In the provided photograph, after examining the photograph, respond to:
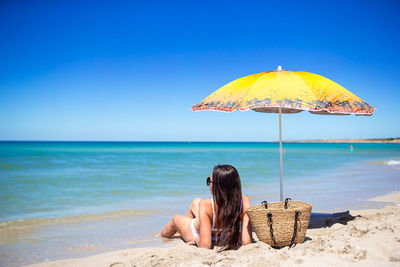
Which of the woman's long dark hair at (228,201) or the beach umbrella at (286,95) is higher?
the beach umbrella at (286,95)

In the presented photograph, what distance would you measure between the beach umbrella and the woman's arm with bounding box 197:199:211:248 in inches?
50.6

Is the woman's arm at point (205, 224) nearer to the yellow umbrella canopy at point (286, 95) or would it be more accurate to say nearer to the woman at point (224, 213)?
the woman at point (224, 213)

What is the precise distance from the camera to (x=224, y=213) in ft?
11.0

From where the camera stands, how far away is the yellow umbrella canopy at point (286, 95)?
3.76 meters

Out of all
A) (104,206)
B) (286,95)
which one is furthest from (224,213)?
(104,206)

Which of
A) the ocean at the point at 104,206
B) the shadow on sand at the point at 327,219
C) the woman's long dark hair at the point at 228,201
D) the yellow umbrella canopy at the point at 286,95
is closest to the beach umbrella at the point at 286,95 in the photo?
the yellow umbrella canopy at the point at 286,95

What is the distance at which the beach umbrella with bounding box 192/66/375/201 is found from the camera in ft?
12.3

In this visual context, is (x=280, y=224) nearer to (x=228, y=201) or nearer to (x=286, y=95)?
(x=228, y=201)

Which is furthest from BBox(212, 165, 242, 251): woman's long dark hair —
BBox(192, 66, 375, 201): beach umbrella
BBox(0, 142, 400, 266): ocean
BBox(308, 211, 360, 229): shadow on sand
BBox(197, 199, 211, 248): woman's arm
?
BBox(308, 211, 360, 229): shadow on sand

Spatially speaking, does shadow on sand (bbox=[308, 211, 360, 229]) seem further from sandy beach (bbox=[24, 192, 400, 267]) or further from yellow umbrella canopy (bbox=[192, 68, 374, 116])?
yellow umbrella canopy (bbox=[192, 68, 374, 116])

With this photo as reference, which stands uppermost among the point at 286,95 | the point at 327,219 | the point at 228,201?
the point at 286,95

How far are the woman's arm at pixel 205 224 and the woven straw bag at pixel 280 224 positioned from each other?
457 millimetres

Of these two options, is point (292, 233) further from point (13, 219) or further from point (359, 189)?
point (359, 189)

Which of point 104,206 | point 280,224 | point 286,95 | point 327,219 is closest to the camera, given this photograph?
point 280,224
